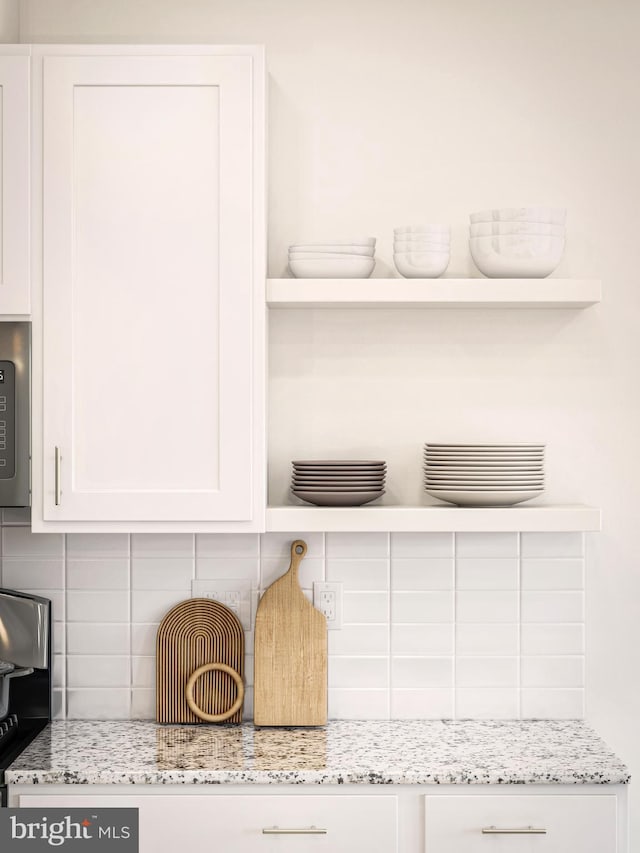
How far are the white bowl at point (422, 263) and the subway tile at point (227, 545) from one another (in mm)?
785

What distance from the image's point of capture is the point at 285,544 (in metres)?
2.38

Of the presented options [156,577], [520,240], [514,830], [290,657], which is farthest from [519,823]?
[520,240]

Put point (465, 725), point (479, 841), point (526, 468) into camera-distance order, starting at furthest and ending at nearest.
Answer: point (465, 725) < point (526, 468) < point (479, 841)

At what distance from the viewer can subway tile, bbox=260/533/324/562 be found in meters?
2.37

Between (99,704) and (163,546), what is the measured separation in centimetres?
44

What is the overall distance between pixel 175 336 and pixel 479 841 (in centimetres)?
130

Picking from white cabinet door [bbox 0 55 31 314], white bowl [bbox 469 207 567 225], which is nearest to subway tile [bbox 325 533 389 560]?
white bowl [bbox 469 207 567 225]

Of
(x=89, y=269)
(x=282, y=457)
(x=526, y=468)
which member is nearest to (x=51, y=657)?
(x=282, y=457)

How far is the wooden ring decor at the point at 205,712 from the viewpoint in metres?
2.29

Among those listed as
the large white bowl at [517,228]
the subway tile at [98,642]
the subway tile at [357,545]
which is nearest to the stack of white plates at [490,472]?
the subway tile at [357,545]

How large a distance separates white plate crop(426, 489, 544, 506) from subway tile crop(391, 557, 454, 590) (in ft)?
0.83

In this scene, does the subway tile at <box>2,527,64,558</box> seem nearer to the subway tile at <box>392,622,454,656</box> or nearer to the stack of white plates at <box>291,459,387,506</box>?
the stack of white plates at <box>291,459,387,506</box>

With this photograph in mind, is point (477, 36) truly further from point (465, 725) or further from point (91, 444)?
point (465, 725)

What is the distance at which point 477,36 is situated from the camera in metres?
2.36
